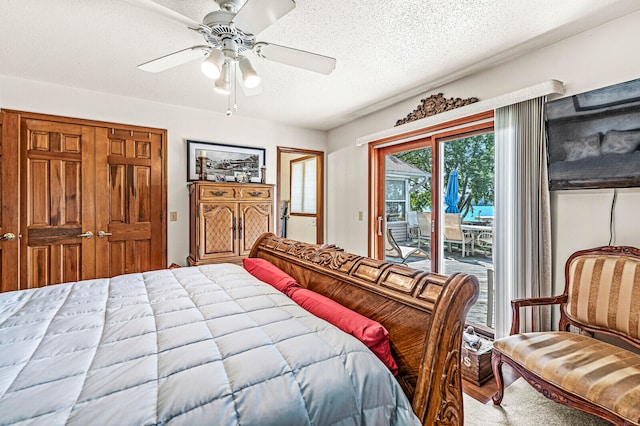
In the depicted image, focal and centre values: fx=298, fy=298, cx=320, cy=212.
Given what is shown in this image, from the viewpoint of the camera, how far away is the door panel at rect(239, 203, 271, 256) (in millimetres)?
3682

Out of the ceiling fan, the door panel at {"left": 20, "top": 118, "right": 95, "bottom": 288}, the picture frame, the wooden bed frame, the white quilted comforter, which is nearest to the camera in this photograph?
the white quilted comforter

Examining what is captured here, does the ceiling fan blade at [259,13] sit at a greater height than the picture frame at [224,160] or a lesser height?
greater

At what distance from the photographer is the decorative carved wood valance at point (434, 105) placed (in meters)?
2.86

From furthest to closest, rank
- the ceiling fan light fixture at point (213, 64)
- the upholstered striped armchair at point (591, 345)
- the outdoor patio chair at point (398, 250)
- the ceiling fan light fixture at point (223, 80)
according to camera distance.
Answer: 1. the outdoor patio chair at point (398, 250)
2. the ceiling fan light fixture at point (223, 80)
3. the ceiling fan light fixture at point (213, 64)
4. the upholstered striped armchair at point (591, 345)

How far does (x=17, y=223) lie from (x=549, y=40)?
15.9ft

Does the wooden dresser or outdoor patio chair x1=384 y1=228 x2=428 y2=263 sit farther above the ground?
the wooden dresser

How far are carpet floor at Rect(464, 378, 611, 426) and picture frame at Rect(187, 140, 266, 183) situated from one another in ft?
11.4

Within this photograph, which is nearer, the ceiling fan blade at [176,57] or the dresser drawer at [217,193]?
the ceiling fan blade at [176,57]

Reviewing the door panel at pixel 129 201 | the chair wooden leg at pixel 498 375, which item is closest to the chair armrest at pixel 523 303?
the chair wooden leg at pixel 498 375

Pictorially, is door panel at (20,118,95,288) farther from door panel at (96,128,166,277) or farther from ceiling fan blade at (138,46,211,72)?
ceiling fan blade at (138,46,211,72)

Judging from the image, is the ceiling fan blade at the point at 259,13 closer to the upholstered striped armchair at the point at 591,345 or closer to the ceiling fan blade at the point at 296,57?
the ceiling fan blade at the point at 296,57

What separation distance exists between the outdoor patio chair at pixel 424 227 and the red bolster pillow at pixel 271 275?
2012mm

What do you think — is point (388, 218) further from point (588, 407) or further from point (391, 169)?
point (588, 407)

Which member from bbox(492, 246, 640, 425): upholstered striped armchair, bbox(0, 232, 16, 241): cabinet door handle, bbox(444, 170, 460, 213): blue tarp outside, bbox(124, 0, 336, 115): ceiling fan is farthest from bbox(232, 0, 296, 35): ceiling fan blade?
bbox(0, 232, 16, 241): cabinet door handle
